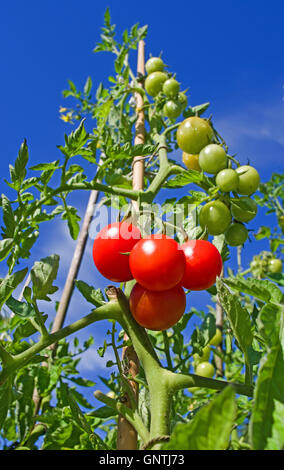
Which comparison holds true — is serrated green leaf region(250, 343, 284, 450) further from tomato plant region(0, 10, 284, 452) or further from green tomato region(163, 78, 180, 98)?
green tomato region(163, 78, 180, 98)

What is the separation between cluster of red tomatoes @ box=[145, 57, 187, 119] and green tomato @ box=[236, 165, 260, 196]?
58cm

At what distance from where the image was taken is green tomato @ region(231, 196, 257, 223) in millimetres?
1151

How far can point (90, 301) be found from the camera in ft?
3.10

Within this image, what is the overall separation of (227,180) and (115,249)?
42 centimetres

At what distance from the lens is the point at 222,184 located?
1137mm

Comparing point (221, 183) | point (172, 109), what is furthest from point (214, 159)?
point (172, 109)

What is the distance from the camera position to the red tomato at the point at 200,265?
880 mm

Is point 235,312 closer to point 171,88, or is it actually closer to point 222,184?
point 222,184

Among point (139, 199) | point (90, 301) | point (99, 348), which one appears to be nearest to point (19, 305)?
point (90, 301)

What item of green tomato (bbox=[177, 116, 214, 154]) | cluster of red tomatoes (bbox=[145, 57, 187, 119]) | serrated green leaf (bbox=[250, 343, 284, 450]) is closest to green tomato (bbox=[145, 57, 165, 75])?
cluster of red tomatoes (bbox=[145, 57, 187, 119])

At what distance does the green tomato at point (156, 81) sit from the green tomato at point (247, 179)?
76cm

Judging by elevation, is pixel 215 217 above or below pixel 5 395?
above

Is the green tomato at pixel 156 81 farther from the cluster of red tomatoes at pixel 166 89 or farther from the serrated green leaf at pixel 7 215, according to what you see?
the serrated green leaf at pixel 7 215
